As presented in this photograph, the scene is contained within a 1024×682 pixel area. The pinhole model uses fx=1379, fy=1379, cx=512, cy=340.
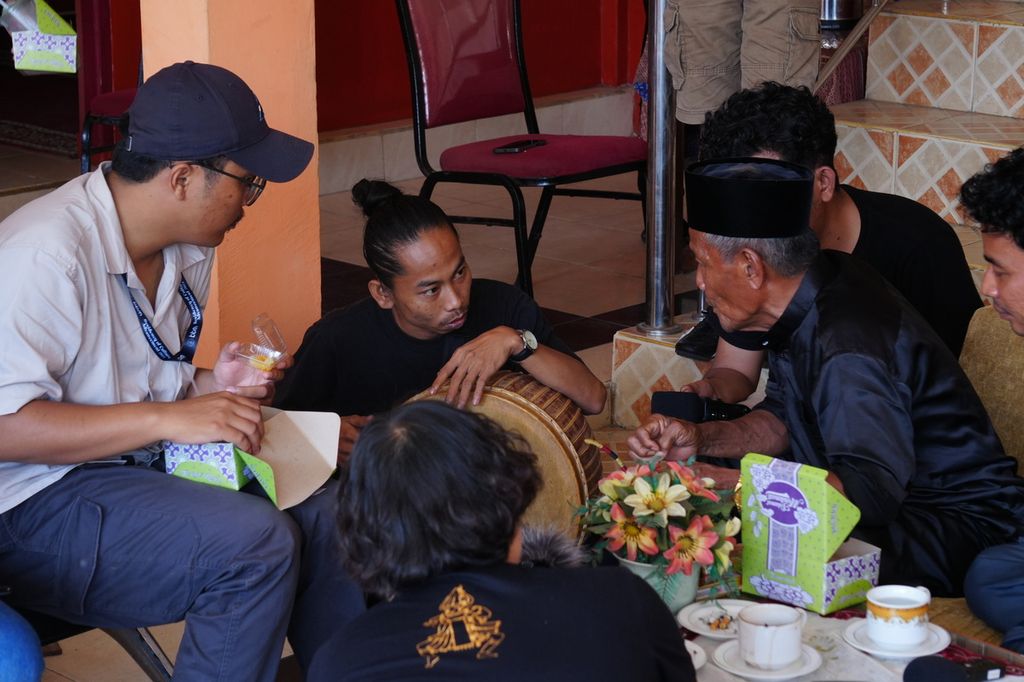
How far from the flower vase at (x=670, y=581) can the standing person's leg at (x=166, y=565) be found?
2.10 feet

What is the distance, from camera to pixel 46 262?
7.57 ft

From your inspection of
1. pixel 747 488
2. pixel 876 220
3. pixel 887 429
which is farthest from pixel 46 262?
pixel 876 220

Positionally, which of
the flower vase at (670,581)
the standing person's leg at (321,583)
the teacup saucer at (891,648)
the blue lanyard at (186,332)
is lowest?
the standing person's leg at (321,583)

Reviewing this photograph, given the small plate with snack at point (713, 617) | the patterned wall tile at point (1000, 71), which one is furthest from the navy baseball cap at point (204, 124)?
the patterned wall tile at point (1000, 71)

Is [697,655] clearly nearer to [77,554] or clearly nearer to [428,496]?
[428,496]

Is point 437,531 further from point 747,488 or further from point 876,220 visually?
point 876,220

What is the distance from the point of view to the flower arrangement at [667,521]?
2055 mm

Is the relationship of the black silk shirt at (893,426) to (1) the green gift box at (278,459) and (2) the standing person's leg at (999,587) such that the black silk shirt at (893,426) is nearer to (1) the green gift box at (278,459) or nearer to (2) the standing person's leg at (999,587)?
(2) the standing person's leg at (999,587)

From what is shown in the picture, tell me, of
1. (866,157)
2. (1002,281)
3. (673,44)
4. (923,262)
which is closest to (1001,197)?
(1002,281)

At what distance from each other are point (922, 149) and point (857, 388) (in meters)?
2.61

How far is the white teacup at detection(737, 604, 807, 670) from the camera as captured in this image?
74.1 inches

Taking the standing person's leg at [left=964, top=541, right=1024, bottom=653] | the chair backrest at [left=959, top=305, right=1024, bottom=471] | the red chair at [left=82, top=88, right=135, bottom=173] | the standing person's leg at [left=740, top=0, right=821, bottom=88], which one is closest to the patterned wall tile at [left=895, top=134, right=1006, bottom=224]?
the standing person's leg at [left=740, top=0, right=821, bottom=88]

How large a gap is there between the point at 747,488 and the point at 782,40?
2.20m

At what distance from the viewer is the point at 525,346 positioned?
2881 mm
